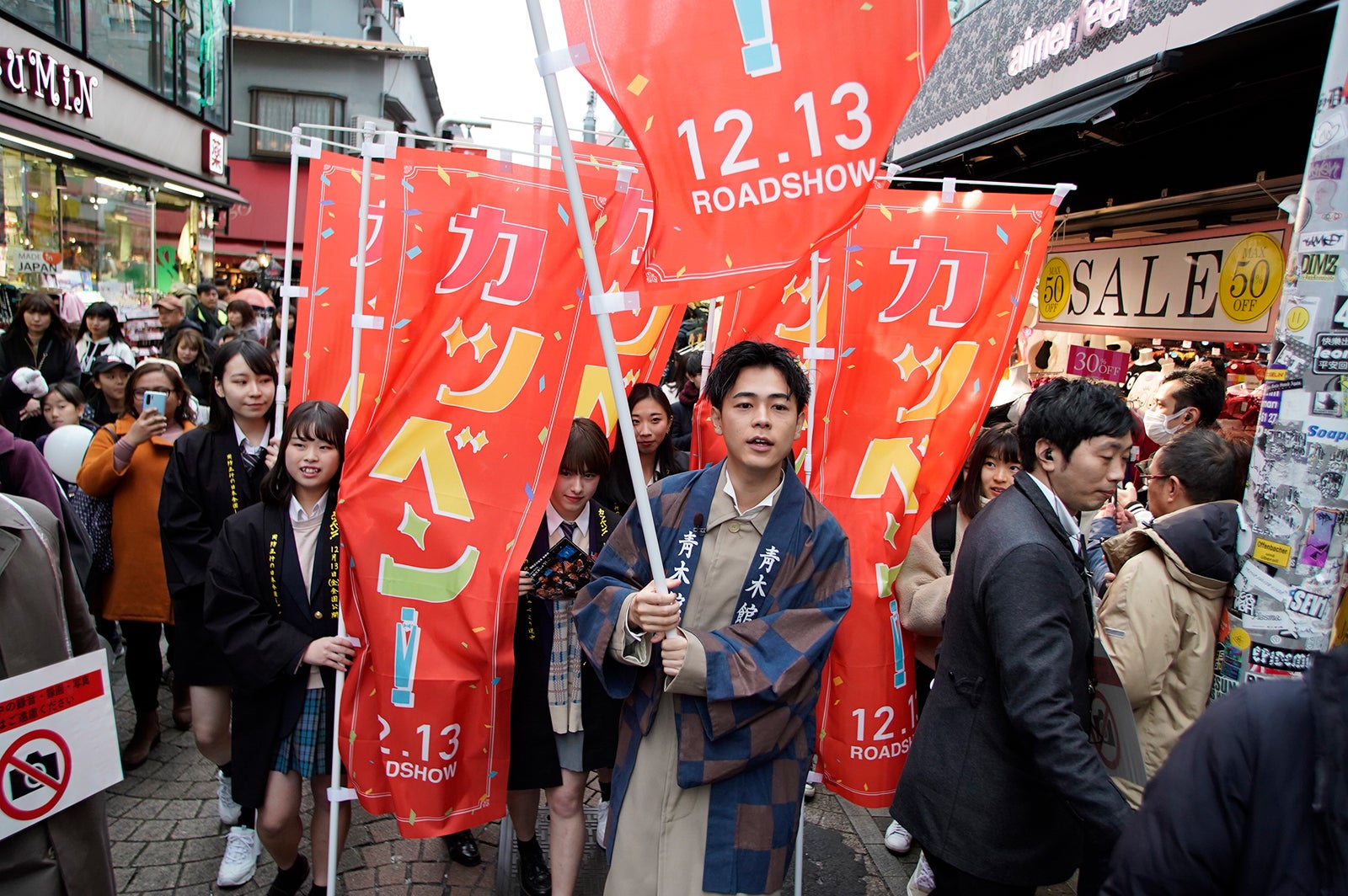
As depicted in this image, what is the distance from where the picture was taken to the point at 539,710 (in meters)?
3.59

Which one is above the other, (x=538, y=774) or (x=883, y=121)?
(x=883, y=121)

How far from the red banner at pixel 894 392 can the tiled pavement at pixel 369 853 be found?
0.72 metres

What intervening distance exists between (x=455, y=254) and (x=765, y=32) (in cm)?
157

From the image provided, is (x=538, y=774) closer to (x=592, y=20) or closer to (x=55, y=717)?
(x=55, y=717)

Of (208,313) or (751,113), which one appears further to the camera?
(208,313)

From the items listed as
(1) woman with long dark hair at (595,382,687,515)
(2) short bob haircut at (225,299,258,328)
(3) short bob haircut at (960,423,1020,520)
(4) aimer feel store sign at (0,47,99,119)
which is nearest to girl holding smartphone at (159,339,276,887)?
(1) woman with long dark hair at (595,382,687,515)

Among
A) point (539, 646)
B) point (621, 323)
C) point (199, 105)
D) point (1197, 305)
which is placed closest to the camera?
point (539, 646)

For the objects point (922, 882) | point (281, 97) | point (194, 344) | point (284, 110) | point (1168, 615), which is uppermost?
point (281, 97)

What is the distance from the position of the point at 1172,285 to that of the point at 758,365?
4.83 m

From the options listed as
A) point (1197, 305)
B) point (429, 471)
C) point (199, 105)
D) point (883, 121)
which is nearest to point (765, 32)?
point (883, 121)

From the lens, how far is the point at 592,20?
2.29 meters

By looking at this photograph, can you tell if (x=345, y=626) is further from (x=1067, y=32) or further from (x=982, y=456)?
(x=1067, y=32)

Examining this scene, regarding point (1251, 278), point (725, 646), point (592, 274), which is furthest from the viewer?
point (1251, 278)

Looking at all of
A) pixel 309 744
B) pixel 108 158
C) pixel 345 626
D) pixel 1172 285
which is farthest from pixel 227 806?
pixel 108 158
